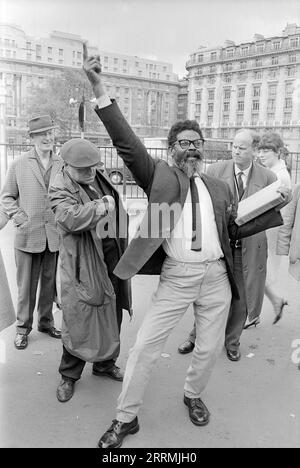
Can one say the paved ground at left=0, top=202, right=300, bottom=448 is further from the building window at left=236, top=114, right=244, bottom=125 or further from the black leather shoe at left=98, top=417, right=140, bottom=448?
the building window at left=236, top=114, right=244, bottom=125

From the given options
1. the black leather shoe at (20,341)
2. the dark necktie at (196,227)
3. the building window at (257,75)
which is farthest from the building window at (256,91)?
the black leather shoe at (20,341)

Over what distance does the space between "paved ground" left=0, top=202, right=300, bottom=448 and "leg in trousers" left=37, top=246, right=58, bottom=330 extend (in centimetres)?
15

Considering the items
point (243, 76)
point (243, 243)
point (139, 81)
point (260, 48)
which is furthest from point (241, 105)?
point (243, 243)

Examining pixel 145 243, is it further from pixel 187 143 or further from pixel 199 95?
pixel 199 95

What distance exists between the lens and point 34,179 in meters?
3.08

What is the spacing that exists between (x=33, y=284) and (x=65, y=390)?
1.04 m

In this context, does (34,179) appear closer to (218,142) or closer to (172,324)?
(172,324)

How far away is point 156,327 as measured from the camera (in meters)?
2.09

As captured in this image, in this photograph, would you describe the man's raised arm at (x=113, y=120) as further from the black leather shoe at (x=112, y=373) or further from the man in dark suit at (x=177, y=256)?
the black leather shoe at (x=112, y=373)

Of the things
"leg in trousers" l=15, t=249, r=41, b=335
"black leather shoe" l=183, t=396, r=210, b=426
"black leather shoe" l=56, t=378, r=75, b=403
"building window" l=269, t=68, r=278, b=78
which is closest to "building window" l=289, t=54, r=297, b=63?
"building window" l=269, t=68, r=278, b=78
